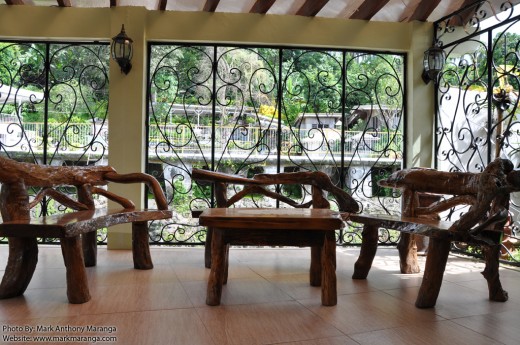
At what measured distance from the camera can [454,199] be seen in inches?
110

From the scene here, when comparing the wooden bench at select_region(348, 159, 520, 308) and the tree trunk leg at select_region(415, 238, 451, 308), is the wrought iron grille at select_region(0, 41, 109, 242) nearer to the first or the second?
the wooden bench at select_region(348, 159, 520, 308)

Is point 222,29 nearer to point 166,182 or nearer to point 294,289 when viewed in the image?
point 166,182

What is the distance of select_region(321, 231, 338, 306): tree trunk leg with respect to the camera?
2.22 metres

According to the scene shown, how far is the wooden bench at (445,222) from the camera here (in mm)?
2109

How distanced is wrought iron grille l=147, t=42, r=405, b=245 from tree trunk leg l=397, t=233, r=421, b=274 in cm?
133

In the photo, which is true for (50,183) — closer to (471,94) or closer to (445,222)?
(445,222)

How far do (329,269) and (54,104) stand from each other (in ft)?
11.6

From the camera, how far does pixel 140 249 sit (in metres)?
3.15

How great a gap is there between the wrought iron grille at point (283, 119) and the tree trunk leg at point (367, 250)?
1531 millimetres

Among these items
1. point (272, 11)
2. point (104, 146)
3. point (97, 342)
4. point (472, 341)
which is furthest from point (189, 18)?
point (472, 341)

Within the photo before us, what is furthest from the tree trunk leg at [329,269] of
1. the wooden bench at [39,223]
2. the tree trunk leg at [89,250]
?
the tree trunk leg at [89,250]

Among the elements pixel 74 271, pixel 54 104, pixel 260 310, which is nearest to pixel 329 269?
pixel 260 310

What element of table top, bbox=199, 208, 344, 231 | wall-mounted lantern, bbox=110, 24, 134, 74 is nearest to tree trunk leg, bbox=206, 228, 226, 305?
table top, bbox=199, 208, 344, 231

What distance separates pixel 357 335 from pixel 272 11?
3.40 m
